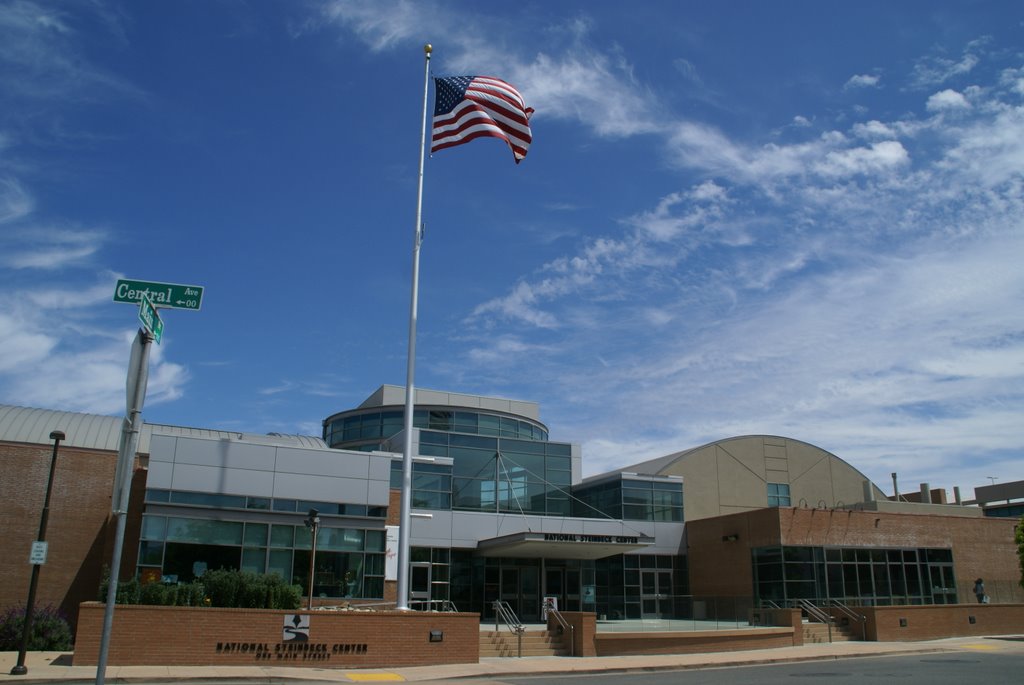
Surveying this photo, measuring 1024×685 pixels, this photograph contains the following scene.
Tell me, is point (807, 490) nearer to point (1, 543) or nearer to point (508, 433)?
point (508, 433)

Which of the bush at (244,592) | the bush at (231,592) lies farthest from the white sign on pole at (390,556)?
the bush at (244,592)

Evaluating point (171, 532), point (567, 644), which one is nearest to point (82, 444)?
point (171, 532)

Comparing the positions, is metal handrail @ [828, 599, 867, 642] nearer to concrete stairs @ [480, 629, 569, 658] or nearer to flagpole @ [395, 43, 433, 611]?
concrete stairs @ [480, 629, 569, 658]

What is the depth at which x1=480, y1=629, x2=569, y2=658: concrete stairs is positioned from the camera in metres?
25.6

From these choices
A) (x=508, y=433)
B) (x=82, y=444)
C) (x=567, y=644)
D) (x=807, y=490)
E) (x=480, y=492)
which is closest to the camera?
(x=567, y=644)

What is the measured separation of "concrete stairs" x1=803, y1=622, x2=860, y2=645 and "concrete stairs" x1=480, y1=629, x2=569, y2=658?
10202mm

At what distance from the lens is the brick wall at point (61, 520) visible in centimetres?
2864

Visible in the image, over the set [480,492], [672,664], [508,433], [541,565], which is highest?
[508,433]

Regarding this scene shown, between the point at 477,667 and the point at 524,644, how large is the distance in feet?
16.1

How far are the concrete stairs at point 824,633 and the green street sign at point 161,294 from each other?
1108 inches

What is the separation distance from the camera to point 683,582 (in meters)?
40.1

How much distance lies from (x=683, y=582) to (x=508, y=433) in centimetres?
1412

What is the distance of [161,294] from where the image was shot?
29.4 feet

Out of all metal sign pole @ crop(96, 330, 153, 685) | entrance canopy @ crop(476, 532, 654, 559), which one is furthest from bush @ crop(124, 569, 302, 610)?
metal sign pole @ crop(96, 330, 153, 685)
